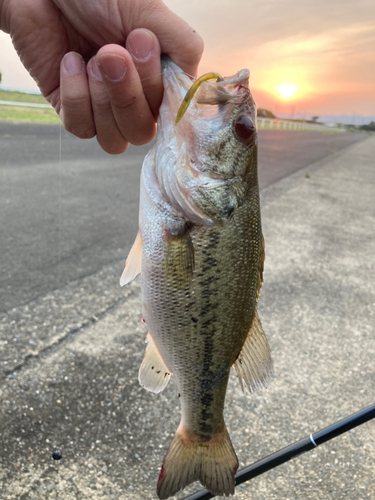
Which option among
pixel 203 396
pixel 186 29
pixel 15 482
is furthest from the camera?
pixel 15 482

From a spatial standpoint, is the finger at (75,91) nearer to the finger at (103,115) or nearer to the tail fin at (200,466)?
the finger at (103,115)

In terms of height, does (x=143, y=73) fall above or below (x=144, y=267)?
above

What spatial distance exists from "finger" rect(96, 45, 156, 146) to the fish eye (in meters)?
0.34

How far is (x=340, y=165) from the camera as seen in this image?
13.8 meters

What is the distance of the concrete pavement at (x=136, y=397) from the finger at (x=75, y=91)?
5.77 feet

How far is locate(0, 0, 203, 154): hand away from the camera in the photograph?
1.43 meters

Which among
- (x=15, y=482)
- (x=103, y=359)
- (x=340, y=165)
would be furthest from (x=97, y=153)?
(x=15, y=482)

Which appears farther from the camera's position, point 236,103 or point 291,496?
point 291,496

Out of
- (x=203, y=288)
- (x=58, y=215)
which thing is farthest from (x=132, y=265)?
(x=58, y=215)

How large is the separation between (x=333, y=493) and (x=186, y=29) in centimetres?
233

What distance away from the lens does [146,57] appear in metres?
1.42

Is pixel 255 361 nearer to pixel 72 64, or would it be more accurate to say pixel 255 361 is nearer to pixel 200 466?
pixel 200 466

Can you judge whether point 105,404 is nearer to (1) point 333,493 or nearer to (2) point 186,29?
(1) point 333,493

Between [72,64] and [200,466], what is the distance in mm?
1544
